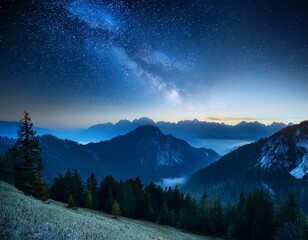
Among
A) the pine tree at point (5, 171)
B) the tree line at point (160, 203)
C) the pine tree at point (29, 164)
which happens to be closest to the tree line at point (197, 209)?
the tree line at point (160, 203)

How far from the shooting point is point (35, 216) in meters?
17.7

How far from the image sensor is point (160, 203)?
8450 cm

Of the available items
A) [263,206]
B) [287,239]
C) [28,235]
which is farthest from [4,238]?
[263,206]

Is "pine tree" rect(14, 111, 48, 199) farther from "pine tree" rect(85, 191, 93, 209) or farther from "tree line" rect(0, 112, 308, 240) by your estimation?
"pine tree" rect(85, 191, 93, 209)

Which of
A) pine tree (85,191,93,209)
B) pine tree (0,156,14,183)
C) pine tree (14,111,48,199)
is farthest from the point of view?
pine tree (85,191,93,209)

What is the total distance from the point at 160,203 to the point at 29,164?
5369 centimetres

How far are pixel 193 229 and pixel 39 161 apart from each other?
134 feet

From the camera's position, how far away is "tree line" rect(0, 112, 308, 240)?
38844mm

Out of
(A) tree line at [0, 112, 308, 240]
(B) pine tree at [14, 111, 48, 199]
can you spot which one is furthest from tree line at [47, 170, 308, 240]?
(B) pine tree at [14, 111, 48, 199]

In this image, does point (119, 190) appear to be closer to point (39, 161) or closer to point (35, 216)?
point (39, 161)

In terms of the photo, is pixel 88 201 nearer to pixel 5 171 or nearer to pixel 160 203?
pixel 5 171

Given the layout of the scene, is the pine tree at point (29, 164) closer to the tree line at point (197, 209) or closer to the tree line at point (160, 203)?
the tree line at point (160, 203)

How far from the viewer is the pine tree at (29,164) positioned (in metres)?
38.0

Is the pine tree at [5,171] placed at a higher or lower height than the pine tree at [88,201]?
higher
